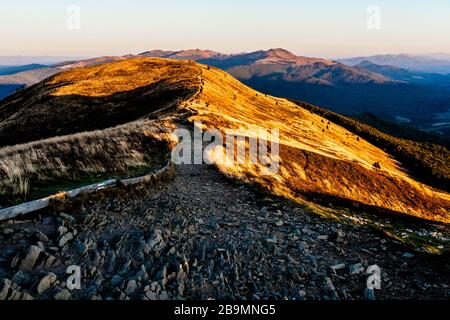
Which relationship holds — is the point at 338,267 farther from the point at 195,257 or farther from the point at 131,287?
the point at 131,287

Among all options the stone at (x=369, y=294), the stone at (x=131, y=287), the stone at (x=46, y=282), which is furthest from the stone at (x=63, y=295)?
the stone at (x=369, y=294)

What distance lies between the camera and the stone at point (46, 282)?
9.55 metres

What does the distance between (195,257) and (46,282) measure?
4.27 m

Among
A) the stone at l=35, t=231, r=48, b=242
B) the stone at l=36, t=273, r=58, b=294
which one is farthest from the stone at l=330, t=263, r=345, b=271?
the stone at l=35, t=231, r=48, b=242

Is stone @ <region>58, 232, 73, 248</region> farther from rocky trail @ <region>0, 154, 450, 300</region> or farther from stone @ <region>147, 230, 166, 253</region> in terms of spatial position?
stone @ <region>147, 230, 166, 253</region>

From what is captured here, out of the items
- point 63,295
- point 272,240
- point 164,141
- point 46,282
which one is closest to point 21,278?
point 46,282

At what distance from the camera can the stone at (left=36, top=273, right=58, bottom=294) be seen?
9.55 metres

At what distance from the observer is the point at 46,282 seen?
9.76 meters

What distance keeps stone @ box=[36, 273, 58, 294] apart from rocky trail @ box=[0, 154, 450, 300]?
0.03 m

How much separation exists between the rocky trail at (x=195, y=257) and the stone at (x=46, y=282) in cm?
3
